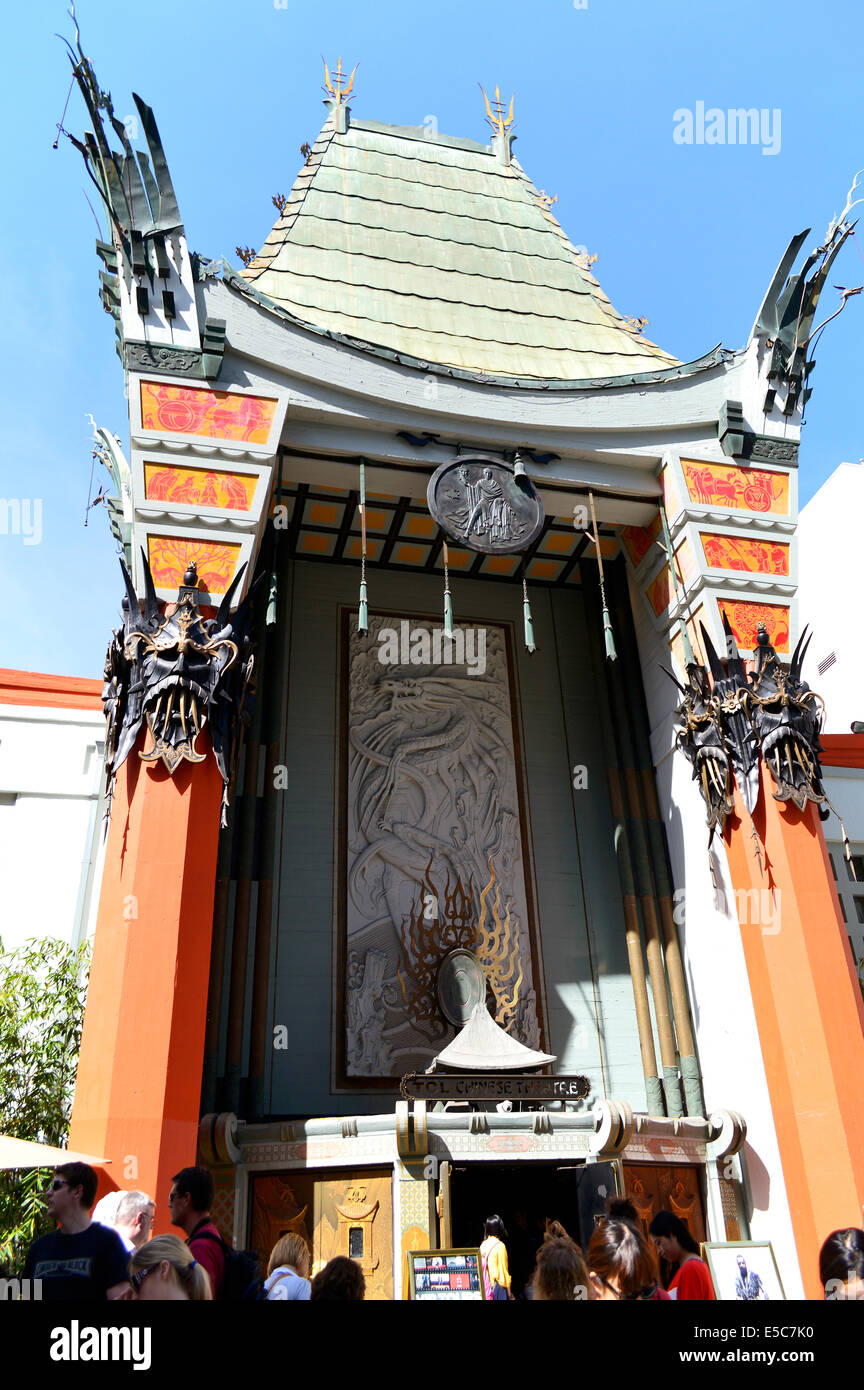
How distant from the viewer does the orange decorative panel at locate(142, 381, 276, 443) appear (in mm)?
12727

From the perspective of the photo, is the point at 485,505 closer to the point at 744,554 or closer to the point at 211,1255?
the point at 744,554

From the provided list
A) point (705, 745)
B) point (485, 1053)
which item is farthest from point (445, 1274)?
point (705, 745)

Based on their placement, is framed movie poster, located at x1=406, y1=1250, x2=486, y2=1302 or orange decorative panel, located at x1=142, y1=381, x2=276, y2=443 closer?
framed movie poster, located at x1=406, y1=1250, x2=486, y2=1302

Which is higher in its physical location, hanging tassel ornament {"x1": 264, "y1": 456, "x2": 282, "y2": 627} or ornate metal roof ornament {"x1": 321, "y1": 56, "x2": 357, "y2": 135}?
ornate metal roof ornament {"x1": 321, "y1": 56, "x2": 357, "y2": 135}

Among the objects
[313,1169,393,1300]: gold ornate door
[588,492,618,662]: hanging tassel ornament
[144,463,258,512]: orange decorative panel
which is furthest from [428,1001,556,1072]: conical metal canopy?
[144,463,258,512]: orange decorative panel

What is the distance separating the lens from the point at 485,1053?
39.2ft

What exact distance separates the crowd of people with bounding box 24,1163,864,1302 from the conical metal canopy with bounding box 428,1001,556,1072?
22.1 feet

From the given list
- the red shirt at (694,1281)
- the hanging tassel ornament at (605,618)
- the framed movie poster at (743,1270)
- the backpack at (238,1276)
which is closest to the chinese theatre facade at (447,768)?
the hanging tassel ornament at (605,618)

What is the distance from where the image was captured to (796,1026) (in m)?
11.4

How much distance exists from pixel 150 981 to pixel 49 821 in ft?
16.3

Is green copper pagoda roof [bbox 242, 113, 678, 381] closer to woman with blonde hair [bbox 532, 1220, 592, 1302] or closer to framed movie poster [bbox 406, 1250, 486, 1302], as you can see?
framed movie poster [bbox 406, 1250, 486, 1302]

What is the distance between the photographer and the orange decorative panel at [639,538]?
50.2ft
